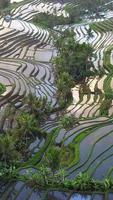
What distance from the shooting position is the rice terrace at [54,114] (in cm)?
1536

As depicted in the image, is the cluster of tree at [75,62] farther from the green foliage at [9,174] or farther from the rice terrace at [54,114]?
the green foliage at [9,174]

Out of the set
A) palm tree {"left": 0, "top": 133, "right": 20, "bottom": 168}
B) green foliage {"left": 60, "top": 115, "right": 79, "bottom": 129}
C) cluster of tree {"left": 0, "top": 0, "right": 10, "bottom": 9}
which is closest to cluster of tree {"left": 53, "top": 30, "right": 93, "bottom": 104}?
green foliage {"left": 60, "top": 115, "right": 79, "bottom": 129}

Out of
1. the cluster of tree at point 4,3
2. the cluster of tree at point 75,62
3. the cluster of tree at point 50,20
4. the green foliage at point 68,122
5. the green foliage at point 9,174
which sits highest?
the cluster of tree at point 4,3

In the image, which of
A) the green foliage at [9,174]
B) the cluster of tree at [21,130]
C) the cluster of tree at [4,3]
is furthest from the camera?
the cluster of tree at [4,3]

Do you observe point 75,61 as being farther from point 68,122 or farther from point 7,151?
point 7,151

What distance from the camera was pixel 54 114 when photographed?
75.3ft

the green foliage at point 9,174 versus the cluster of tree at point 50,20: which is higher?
the cluster of tree at point 50,20

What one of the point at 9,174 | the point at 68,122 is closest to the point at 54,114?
the point at 68,122

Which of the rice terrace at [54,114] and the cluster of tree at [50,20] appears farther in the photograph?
the cluster of tree at [50,20]

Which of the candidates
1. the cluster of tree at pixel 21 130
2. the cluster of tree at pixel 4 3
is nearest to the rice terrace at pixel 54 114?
the cluster of tree at pixel 21 130

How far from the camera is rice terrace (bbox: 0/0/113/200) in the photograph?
15359 mm

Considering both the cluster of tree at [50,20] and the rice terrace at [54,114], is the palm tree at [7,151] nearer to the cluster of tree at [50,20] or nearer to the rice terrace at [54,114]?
the rice terrace at [54,114]

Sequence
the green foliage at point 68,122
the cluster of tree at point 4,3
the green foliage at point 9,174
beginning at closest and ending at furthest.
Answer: the green foliage at point 9,174, the green foliage at point 68,122, the cluster of tree at point 4,3

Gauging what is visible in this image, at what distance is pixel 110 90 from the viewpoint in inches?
1001
